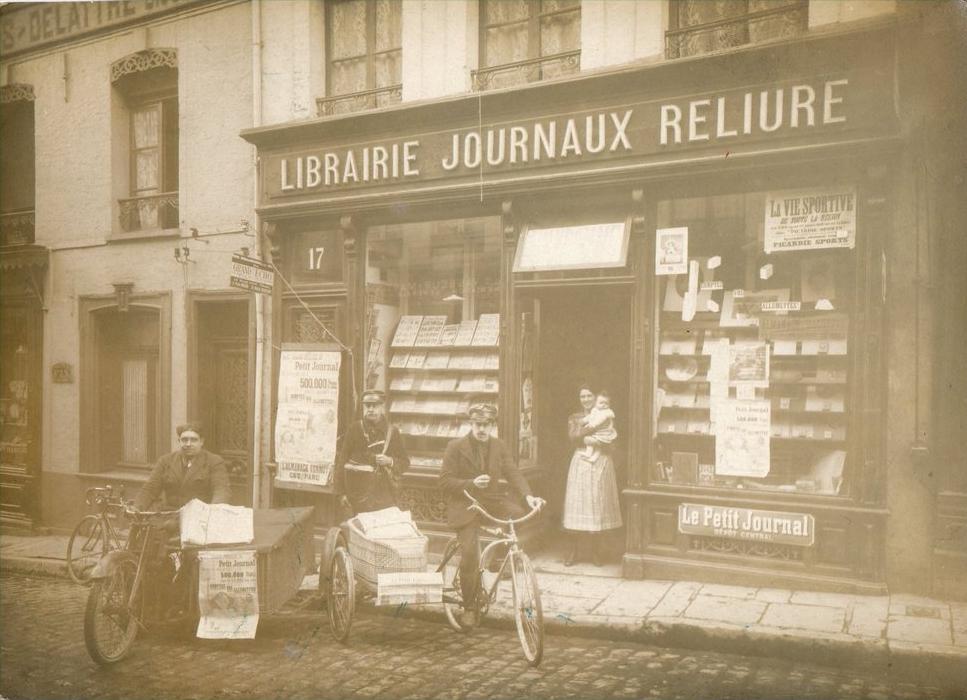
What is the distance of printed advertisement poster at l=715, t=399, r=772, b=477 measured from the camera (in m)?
7.24

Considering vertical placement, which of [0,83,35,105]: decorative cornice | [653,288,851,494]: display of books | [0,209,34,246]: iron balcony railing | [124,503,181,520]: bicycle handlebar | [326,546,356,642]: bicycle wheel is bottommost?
[326,546,356,642]: bicycle wheel

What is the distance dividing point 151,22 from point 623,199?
22.6 ft

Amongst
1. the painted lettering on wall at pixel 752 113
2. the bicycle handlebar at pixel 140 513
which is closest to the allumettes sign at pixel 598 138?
the painted lettering on wall at pixel 752 113

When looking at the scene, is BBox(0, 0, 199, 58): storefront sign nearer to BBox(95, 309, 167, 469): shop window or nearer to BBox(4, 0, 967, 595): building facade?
BBox(4, 0, 967, 595): building facade

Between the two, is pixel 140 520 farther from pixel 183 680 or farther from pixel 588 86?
pixel 588 86

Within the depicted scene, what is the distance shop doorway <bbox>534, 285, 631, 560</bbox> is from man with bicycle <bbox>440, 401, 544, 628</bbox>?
8.12 feet

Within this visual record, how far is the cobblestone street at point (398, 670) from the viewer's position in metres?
5.07

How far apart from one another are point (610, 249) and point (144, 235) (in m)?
6.43

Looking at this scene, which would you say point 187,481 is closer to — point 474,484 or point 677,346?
point 474,484

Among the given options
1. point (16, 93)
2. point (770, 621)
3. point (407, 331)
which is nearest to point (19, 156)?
point (16, 93)

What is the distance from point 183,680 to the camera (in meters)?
5.46

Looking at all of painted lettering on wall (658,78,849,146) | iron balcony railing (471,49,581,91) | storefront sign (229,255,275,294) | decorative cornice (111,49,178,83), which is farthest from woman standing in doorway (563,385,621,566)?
decorative cornice (111,49,178,83)

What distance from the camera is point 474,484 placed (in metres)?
6.18

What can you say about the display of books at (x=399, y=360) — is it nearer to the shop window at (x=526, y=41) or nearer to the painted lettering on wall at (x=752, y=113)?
the shop window at (x=526, y=41)
